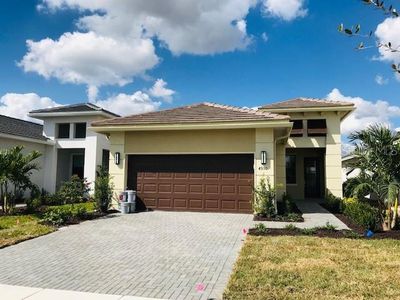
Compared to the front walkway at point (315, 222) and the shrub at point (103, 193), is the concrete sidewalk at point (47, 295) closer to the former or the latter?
the front walkway at point (315, 222)

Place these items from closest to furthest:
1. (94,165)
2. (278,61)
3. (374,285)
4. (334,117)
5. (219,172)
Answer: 1. (374,285)
2. (219,172)
3. (278,61)
4. (334,117)
5. (94,165)

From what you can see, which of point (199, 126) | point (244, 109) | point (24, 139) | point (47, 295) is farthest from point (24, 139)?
point (47, 295)

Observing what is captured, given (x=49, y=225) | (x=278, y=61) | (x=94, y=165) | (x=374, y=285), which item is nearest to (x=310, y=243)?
(x=374, y=285)

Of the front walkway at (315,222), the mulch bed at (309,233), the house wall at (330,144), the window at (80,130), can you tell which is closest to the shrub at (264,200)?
the front walkway at (315,222)

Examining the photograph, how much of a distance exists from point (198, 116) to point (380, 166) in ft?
24.5

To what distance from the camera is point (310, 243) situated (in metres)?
8.54

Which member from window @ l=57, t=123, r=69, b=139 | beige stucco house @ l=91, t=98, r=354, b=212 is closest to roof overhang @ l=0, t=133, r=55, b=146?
window @ l=57, t=123, r=69, b=139

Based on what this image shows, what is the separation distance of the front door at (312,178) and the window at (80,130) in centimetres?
1553

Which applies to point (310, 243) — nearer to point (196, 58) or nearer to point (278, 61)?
point (278, 61)

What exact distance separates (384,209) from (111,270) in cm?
919

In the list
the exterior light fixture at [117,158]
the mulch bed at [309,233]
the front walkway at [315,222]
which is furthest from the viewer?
the exterior light fixture at [117,158]

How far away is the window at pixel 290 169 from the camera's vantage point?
23.2 m

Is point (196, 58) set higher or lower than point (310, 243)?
higher

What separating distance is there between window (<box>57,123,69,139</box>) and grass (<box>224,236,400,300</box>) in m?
18.2
